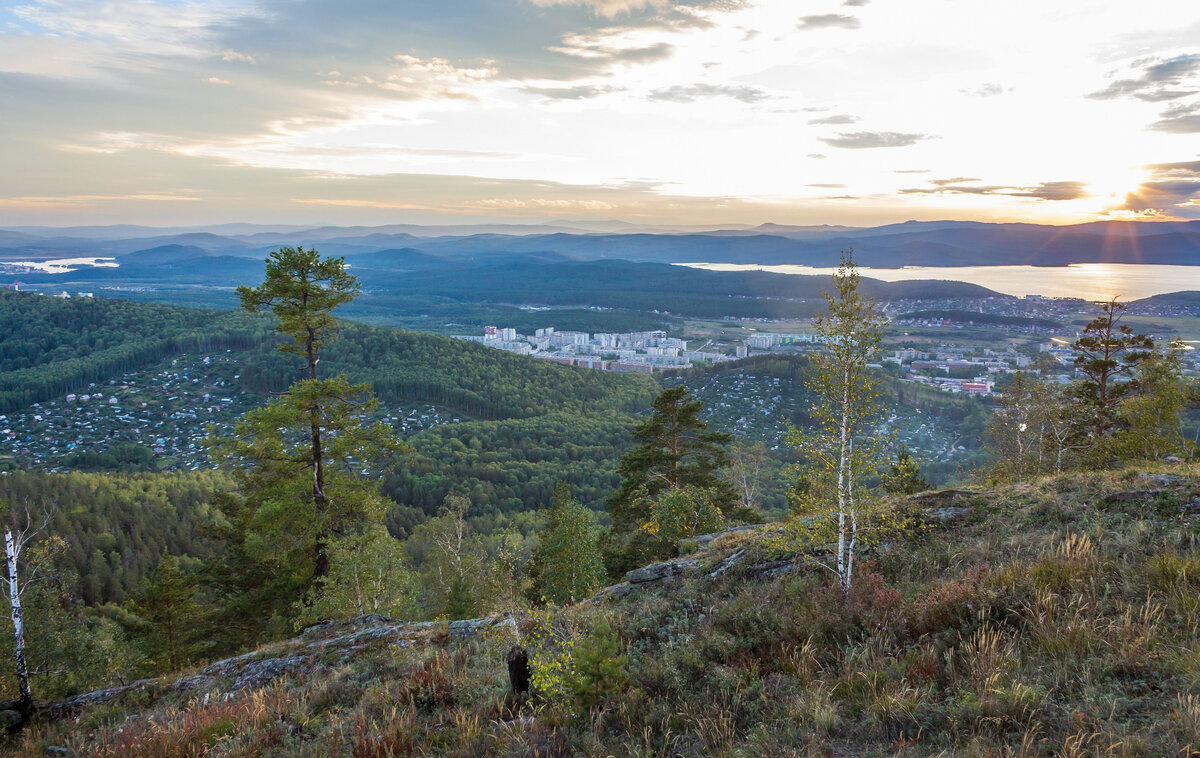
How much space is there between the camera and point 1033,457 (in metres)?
26.4

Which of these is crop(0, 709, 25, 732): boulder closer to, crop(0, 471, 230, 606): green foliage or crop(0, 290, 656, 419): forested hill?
crop(0, 471, 230, 606): green foliage

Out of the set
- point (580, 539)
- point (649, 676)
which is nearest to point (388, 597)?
point (580, 539)

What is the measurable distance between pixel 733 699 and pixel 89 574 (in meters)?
58.5

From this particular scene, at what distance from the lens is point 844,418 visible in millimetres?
7836

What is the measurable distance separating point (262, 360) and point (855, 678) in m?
131

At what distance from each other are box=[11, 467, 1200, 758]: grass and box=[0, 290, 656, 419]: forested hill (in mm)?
91075

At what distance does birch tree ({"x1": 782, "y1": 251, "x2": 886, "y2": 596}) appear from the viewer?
765 centimetres

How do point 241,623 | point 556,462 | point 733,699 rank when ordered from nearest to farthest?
→ point 733,699
point 241,623
point 556,462

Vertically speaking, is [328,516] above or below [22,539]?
below

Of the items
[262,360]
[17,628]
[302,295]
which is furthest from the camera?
[262,360]

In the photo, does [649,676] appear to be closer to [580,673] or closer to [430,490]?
[580,673]

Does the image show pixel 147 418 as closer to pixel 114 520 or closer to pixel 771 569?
pixel 114 520

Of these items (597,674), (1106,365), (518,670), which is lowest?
(518,670)

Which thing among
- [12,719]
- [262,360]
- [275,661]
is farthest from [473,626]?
[262,360]
